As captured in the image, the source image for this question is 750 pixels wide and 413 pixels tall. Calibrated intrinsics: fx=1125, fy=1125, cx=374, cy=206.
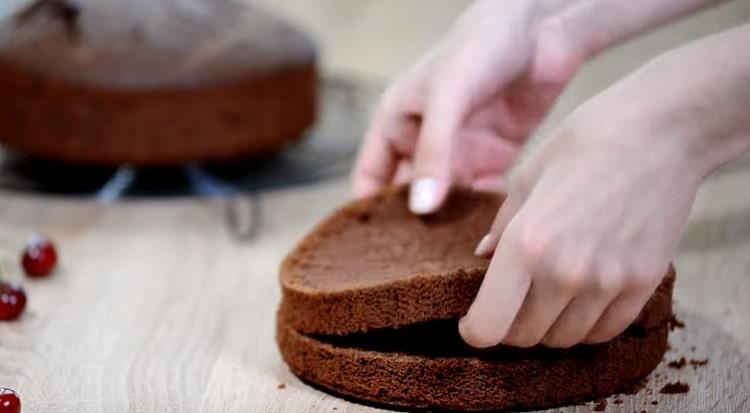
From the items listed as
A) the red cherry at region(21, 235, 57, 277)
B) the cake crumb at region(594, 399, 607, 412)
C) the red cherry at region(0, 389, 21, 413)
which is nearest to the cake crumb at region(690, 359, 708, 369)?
the cake crumb at region(594, 399, 607, 412)

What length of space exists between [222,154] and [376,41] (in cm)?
102

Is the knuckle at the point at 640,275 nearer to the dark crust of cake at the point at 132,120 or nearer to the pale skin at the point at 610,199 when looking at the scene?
the pale skin at the point at 610,199

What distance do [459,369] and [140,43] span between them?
1011 mm

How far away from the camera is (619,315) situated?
1.12m

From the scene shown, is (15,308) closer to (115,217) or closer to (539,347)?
(115,217)

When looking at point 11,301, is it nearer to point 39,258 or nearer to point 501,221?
point 39,258

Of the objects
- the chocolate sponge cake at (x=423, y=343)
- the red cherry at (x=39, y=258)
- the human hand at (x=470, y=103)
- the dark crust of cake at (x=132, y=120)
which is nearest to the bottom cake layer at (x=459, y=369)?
the chocolate sponge cake at (x=423, y=343)

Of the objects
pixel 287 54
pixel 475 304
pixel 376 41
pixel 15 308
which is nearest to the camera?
pixel 475 304

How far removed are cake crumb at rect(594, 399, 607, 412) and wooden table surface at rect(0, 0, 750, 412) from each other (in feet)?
0.03

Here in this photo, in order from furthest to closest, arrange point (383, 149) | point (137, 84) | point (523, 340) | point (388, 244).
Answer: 1. point (137, 84)
2. point (383, 149)
3. point (388, 244)
4. point (523, 340)

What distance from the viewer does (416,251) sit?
4.33ft

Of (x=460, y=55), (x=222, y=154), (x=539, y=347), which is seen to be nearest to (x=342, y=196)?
(x=222, y=154)

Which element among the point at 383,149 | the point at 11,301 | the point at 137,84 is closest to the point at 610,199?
the point at 383,149

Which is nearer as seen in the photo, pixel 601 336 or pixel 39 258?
pixel 601 336
